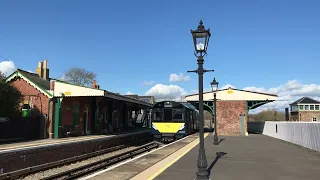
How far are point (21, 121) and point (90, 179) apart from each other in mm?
13927

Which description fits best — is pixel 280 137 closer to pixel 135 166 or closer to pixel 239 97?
pixel 239 97

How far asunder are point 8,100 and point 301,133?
62.7 feet

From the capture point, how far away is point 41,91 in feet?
78.4

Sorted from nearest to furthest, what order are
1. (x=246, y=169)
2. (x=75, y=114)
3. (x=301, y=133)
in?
(x=246, y=169) < (x=301, y=133) < (x=75, y=114)

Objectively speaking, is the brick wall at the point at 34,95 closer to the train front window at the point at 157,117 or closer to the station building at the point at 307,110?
the train front window at the point at 157,117

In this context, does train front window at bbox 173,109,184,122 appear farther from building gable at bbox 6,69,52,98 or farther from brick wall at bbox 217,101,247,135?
brick wall at bbox 217,101,247,135

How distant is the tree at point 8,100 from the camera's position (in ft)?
71.3

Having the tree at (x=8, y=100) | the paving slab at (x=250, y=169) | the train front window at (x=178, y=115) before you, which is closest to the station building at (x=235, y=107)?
the train front window at (x=178, y=115)

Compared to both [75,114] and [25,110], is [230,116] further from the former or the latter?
[25,110]

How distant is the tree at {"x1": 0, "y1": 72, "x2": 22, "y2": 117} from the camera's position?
21.7 m

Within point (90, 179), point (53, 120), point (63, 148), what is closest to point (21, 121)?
point (53, 120)

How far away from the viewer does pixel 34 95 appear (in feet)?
78.9

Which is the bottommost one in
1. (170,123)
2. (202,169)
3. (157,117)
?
(202,169)

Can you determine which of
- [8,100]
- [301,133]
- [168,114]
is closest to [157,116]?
[168,114]
